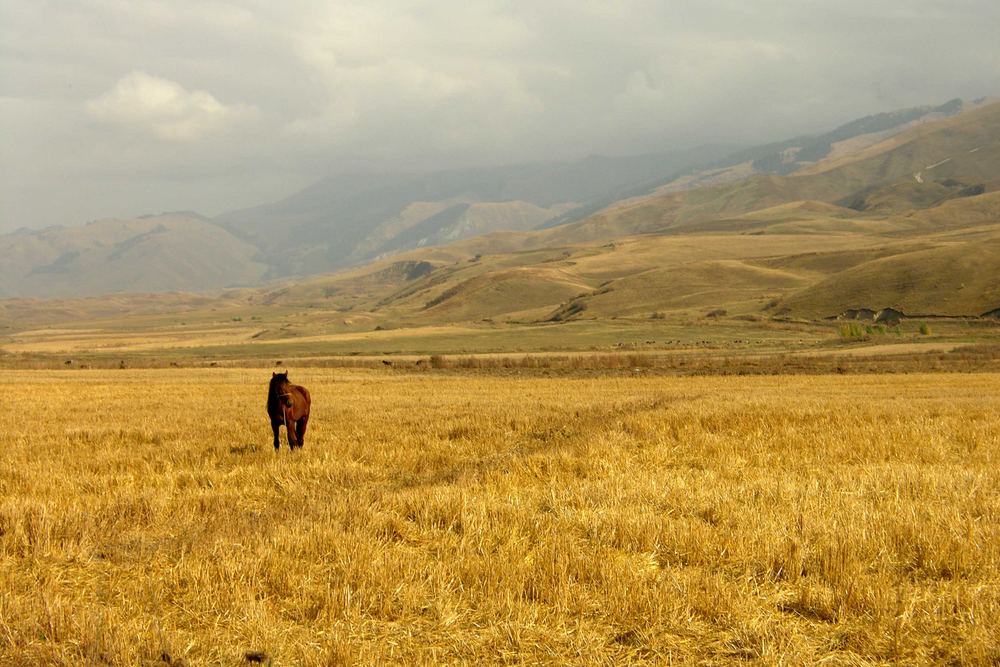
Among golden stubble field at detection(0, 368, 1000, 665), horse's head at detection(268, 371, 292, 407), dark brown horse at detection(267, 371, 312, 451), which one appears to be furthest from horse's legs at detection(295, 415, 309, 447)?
horse's head at detection(268, 371, 292, 407)

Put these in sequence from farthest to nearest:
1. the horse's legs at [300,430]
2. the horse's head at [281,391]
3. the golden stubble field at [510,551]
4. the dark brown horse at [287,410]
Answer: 1. the horse's legs at [300,430]
2. the dark brown horse at [287,410]
3. the horse's head at [281,391]
4. the golden stubble field at [510,551]

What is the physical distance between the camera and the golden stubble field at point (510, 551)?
687 centimetres

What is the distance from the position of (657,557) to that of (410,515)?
3547mm

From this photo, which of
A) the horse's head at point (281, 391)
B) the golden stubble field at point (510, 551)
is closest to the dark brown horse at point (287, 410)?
the horse's head at point (281, 391)

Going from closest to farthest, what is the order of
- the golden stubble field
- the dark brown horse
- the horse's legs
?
1. the golden stubble field
2. the dark brown horse
3. the horse's legs

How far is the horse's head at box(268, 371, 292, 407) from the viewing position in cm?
1831

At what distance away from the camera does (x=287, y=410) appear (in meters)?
18.5

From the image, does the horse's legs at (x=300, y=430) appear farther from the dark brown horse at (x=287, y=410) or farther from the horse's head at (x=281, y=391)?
the horse's head at (x=281, y=391)

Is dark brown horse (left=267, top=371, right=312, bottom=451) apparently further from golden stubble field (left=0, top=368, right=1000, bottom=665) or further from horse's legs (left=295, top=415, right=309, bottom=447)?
golden stubble field (left=0, top=368, right=1000, bottom=665)


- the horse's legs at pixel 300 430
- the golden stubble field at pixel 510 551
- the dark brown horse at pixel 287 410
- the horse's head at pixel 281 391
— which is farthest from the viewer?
the horse's legs at pixel 300 430

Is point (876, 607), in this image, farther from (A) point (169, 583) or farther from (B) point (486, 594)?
(A) point (169, 583)

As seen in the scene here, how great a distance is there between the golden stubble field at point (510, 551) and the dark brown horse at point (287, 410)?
0.67m

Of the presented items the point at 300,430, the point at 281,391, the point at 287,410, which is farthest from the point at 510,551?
the point at 300,430

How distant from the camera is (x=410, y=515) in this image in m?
11.0
